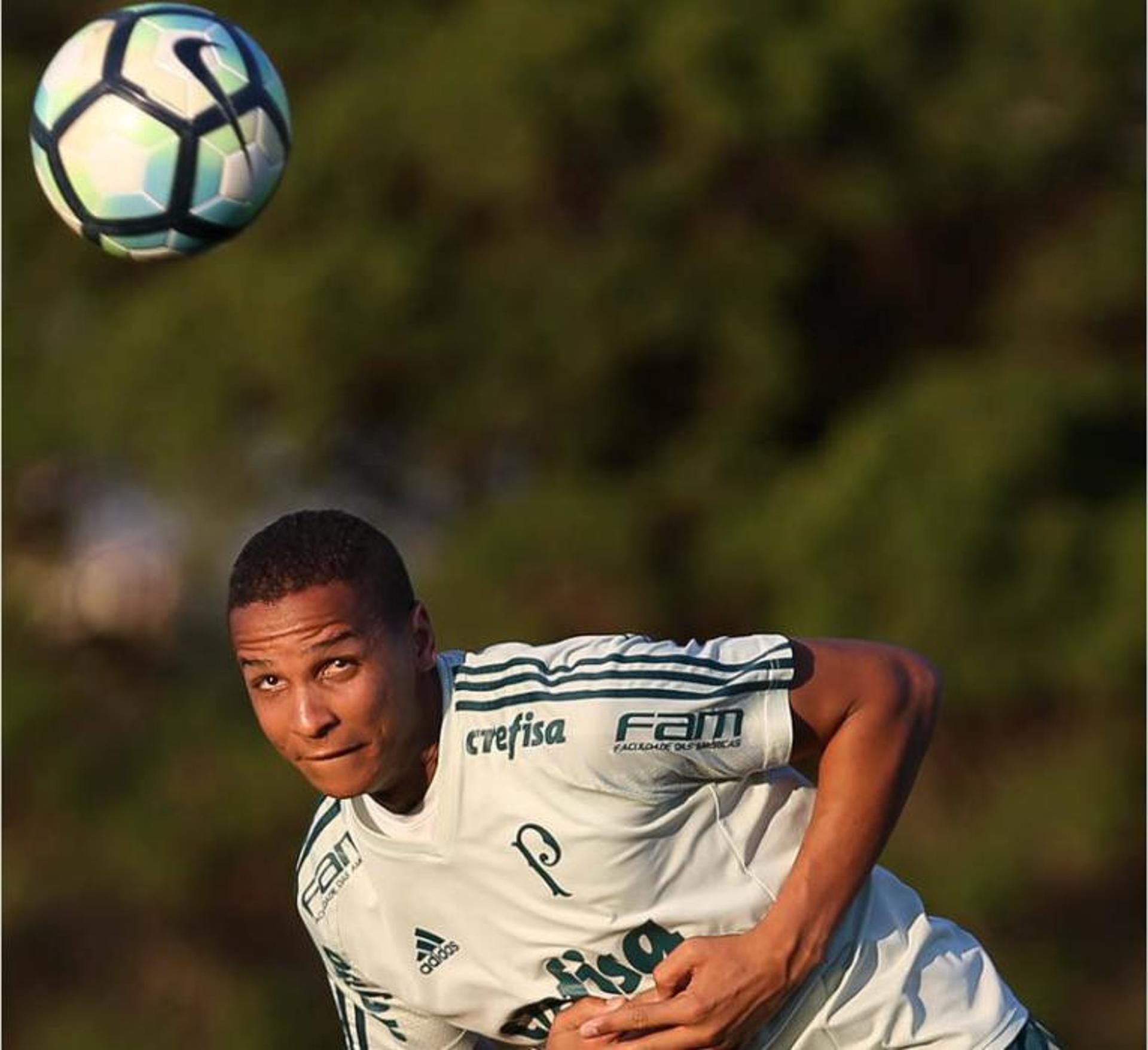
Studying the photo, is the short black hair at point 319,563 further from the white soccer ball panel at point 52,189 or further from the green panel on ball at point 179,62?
the white soccer ball panel at point 52,189

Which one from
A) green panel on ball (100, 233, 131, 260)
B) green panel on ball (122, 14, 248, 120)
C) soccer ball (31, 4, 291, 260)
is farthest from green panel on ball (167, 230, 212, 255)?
green panel on ball (122, 14, 248, 120)

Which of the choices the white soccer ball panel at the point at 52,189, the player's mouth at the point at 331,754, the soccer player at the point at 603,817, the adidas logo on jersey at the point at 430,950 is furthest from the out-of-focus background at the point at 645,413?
the player's mouth at the point at 331,754

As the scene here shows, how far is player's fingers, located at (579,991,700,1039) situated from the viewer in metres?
4.03

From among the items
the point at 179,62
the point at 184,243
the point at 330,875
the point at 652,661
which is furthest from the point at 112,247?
the point at 652,661

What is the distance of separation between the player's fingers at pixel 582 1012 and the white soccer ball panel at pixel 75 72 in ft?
10.2

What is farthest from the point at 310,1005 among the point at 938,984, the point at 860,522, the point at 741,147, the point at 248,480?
the point at 938,984

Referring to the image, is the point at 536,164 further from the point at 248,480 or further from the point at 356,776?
the point at 356,776

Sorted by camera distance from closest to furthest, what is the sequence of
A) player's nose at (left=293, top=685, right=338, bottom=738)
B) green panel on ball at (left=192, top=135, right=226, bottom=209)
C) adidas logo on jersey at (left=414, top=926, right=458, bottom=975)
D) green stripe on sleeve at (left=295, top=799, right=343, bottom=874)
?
player's nose at (left=293, top=685, right=338, bottom=738) < adidas logo on jersey at (left=414, top=926, right=458, bottom=975) < green stripe on sleeve at (left=295, top=799, right=343, bottom=874) < green panel on ball at (left=192, top=135, right=226, bottom=209)

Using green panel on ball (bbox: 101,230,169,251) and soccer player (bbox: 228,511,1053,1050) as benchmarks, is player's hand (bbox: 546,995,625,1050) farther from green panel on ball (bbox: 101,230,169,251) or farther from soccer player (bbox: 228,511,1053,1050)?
green panel on ball (bbox: 101,230,169,251)

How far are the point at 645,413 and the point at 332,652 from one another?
34.6ft

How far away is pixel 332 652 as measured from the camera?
13.2 feet

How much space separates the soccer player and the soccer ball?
2.15 metres

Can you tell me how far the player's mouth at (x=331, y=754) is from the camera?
403cm

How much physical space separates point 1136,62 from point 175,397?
552 centimetres
